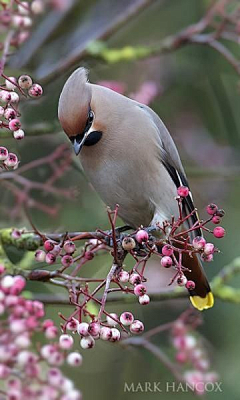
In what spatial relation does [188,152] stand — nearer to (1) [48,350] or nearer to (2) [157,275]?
(2) [157,275]

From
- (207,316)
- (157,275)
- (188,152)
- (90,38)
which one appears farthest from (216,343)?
(90,38)

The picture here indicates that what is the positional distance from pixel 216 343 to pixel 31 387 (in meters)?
2.64

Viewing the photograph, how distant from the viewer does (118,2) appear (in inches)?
186

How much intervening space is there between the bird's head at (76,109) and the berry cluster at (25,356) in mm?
736

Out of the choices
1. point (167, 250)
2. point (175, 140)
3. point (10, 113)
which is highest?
Result: point (10, 113)

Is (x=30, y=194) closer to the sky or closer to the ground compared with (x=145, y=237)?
closer to the ground

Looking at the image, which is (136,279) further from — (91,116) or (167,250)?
(91,116)

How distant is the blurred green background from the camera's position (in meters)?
4.00

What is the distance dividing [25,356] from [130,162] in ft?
4.23

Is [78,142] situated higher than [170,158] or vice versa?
[78,142]

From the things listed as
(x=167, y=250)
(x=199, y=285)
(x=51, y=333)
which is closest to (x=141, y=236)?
(x=167, y=250)

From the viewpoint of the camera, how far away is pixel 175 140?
205 inches

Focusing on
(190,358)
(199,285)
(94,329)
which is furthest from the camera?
(190,358)

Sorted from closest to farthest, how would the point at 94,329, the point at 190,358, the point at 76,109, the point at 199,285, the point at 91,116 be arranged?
1. the point at 94,329
2. the point at 76,109
3. the point at 91,116
4. the point at 199,285
5. the point at 190,358
